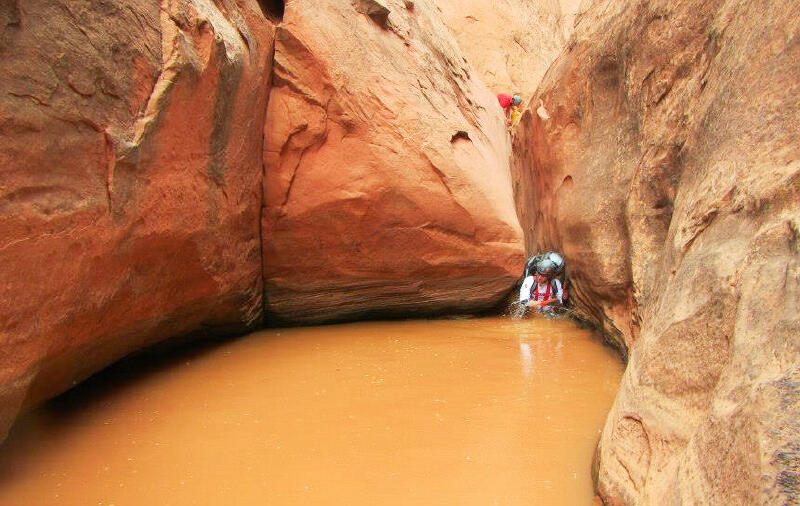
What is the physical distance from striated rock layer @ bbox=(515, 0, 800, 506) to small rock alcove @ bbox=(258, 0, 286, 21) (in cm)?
211

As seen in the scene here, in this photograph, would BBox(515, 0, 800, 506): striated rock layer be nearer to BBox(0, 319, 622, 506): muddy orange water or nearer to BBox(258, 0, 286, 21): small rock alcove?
BBox(0, 319, 622, 506): muddy orange water

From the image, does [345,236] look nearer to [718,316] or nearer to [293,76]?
[293,76]

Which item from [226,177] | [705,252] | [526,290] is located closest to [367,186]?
[226,177]

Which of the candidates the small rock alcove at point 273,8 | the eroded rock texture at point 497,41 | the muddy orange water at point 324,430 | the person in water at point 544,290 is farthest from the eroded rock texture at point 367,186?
the eroded rock texture at point 497,41

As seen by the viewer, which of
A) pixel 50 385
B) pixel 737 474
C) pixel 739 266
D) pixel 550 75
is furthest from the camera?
pixel 550 75

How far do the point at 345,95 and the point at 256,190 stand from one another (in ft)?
2.80

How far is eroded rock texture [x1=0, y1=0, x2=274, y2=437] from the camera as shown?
2180 millimetres

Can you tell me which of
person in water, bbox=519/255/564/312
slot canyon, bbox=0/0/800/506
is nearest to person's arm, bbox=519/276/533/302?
person in water, bbox=519/255/564/312

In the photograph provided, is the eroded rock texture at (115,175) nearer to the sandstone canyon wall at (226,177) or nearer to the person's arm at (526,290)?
the sandstone canyon wall at (226,177)

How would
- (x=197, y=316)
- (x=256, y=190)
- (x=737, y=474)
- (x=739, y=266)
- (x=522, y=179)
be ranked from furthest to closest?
(x=522, y=179) → (x=256, y=190) → (x=197, y=316) → (x=739, y=266) → (x=737, y=474)

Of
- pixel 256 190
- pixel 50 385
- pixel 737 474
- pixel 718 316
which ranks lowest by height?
pixel 50 385

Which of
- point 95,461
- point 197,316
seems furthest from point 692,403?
point 197,316

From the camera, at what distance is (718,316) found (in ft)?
5.34

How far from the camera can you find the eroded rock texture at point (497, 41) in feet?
34.9
